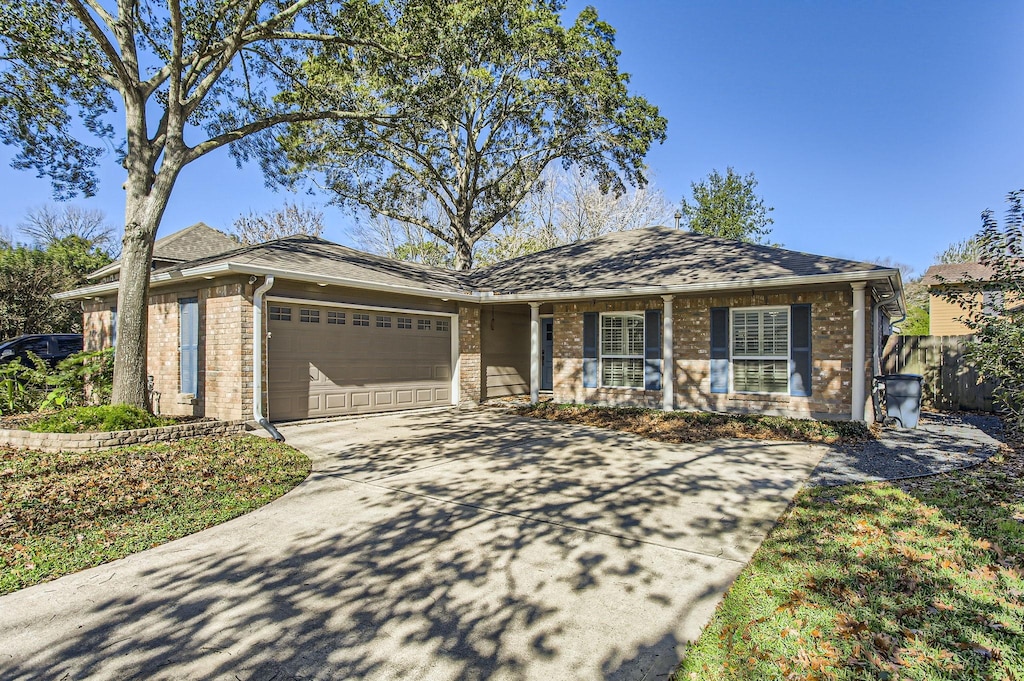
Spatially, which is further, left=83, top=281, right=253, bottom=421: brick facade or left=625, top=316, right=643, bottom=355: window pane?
left=625, top=316, right=643, bottom=355: window pane

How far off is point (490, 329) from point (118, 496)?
362 inches

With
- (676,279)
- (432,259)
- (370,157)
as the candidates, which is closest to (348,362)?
(676,279)

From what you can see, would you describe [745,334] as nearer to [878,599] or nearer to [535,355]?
[535,355]

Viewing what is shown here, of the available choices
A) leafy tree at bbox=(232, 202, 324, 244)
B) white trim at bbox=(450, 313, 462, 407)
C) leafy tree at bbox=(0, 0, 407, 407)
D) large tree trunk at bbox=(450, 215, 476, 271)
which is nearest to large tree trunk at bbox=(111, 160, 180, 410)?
leafy tree at bbox=(0, 0, 407, 407)

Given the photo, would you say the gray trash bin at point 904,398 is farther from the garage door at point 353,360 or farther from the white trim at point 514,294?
the garage door at point 353,360

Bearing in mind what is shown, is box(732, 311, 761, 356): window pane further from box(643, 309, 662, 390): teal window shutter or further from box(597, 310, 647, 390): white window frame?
box(597, 310, 647, 390): white window frame

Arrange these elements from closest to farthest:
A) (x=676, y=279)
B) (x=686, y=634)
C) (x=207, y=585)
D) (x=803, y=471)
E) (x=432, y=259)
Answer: (x=686, y=634) → (x=207, y=585) → (x=803, y=471) → (x=676, y=279) → (x=432, y=259)

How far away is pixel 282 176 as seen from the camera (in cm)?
1441

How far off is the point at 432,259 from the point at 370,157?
28.9 feet

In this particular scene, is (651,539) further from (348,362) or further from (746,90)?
(746,90)

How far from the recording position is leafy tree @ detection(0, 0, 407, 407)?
8.55m

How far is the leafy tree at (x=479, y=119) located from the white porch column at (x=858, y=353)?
33.5ft

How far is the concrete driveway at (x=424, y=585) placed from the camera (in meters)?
2.71

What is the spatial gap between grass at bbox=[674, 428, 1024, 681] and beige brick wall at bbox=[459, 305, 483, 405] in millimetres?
8401
